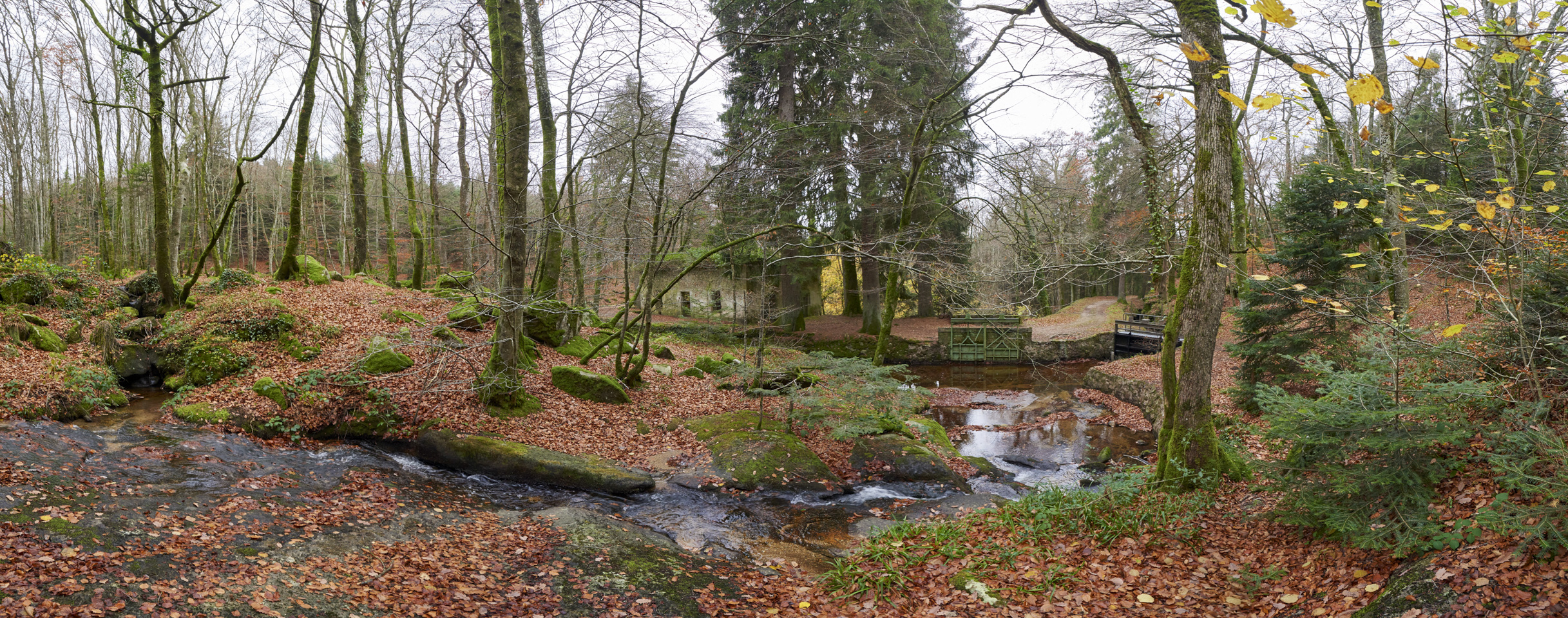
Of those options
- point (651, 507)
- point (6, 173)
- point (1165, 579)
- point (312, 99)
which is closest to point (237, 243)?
point (6, 173)

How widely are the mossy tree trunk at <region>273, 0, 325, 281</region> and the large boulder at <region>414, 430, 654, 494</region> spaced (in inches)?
287

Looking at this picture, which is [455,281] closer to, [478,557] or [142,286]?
[142,286]

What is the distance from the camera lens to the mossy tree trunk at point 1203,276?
5.99 m

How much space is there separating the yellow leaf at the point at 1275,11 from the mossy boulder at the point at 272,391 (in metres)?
10.5

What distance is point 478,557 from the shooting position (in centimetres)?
576

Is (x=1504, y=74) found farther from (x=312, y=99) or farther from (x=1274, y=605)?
(x=312, y=99)

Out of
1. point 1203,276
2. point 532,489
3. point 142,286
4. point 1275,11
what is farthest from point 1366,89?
point 142,286

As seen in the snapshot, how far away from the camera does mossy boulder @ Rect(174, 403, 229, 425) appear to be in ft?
27.6

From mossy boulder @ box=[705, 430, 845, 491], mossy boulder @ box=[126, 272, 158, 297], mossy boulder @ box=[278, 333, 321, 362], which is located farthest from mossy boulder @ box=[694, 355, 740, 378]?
mossy boulder @ box=[126, 272, 158, 297]

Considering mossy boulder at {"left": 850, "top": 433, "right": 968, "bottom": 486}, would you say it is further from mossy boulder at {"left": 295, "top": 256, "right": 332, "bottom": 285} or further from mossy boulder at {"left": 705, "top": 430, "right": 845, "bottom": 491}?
Result: mossy boulder at {"left": 295, "top": 256, "right": 332, "bottom": 285}

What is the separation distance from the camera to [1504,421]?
4.09 meters

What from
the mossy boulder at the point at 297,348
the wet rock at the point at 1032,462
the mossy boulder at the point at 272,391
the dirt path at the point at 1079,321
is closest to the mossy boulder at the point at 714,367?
the wet rock at the point at 1032,462

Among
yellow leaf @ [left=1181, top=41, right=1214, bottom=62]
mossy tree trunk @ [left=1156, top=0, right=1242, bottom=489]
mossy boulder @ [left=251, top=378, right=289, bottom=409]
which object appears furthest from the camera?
Result: mossy boulder @ [left=251, top=378, right=289, bottom=409]

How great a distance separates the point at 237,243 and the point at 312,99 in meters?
24.9
